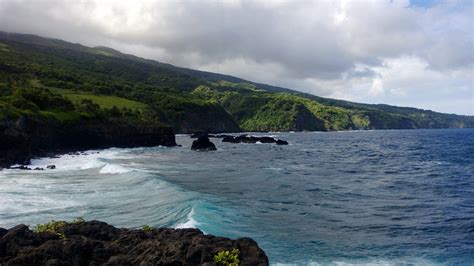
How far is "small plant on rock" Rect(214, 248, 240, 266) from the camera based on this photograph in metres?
13.5

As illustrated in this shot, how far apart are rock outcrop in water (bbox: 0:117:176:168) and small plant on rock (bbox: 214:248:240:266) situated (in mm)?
51237

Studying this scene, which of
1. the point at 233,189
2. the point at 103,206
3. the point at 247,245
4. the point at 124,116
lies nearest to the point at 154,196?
the point at 103,206

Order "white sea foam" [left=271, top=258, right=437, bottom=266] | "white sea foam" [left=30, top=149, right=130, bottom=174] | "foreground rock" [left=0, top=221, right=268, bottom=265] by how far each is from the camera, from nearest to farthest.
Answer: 1. "foreground rock" [left=0, top=221, right=268, bottom=265]
2. "white sea foam" [left=271, top=258, right=437, bottom=266]
3. "white sea foam" [left=30, top=149, right=130, bottom=174]

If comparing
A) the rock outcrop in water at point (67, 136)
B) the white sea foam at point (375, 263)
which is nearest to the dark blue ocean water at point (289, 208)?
the white sea foam at point (375, 263)

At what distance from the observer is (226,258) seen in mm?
13656

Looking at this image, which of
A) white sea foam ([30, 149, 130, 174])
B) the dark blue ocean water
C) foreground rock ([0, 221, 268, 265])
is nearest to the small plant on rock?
foreground rock ([0, 221, 268, 265])

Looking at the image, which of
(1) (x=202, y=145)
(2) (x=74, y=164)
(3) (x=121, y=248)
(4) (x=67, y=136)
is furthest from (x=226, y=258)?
(1) (x=202, y=145)

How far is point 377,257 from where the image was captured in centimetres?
2195

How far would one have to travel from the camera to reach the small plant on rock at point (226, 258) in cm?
1349

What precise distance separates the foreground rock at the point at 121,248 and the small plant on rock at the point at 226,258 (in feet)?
0.63

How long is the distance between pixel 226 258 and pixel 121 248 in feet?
13.3

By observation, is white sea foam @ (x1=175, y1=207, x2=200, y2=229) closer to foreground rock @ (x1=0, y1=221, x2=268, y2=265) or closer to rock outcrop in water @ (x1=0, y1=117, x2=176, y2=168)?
foreground rock @ (x1=0, y1=221, x2=268, y2=265)

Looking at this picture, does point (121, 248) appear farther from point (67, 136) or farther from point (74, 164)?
point (67, 136)

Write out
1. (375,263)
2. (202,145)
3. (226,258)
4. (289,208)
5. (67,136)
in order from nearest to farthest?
(226,258)
(375,263)
(289,208)
(67,136)
(202,145)
